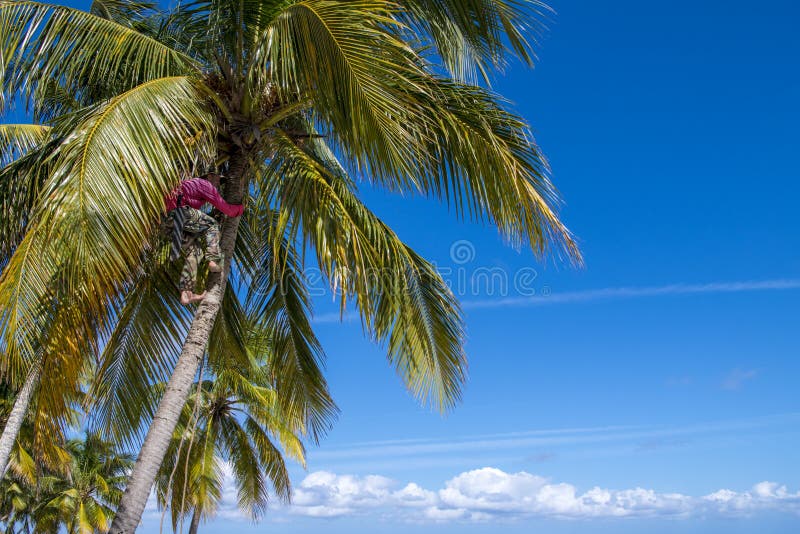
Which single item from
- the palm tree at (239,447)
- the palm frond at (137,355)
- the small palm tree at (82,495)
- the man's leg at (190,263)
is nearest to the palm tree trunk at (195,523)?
the palm tree at (239,447)

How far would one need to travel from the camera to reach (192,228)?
611cm

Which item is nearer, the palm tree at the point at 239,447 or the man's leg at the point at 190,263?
the man's leg at the point at 190,263

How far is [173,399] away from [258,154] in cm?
245

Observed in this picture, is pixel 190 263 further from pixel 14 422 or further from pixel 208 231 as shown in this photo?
pixel 14 422

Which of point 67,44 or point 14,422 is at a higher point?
point 67,44

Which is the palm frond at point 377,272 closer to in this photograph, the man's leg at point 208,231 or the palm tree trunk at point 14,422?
the man's leg at point 208,231

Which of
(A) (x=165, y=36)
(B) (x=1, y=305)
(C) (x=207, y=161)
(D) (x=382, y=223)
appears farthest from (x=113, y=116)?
(A) (x=165, y=36)

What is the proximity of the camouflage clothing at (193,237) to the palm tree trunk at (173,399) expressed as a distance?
180 mm

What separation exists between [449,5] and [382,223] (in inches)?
87.5

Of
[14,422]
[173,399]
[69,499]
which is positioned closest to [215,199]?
[173,399]

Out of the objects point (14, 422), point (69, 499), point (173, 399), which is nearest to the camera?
point (173, 399)

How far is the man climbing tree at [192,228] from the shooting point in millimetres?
6016

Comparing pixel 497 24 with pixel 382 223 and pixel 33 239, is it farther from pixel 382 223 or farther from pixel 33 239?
pixel 33 239

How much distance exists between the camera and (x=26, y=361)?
509 cm
